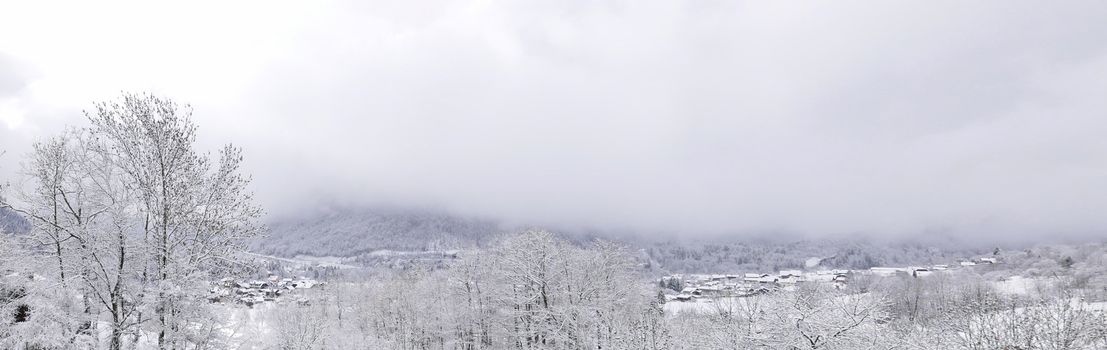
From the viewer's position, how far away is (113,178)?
49.3 feet

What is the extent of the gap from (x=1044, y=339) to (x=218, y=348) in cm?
2311

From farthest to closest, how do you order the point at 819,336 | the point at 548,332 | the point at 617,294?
the point at 617,294, the point at 548,332, the point at 819,336

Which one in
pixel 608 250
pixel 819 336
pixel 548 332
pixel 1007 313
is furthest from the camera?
pixel 608 250

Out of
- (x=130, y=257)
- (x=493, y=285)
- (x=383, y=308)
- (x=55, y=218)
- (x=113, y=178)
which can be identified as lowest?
(x=383, y=308)

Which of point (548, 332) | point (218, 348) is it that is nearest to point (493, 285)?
point (548, 332)

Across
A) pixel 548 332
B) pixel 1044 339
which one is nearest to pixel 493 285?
pixel 548 332

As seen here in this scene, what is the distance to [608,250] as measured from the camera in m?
52.4

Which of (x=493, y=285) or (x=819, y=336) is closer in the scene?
(x=819, y=336)

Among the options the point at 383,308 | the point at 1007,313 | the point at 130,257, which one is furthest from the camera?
the point at 383,308

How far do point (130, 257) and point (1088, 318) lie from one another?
26.7 metres

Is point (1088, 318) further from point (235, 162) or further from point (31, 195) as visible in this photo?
point (31, 195)

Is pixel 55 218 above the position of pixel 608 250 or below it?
above

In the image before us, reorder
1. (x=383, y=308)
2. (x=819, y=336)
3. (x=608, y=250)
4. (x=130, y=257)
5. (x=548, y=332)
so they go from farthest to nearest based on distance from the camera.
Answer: (x=383, y=308) → (x=608, y=250) → (x=548, y=332) → (x=819, y=336) → (x=130, y=257)

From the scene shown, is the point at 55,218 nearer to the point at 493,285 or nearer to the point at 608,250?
the point at 493,285
